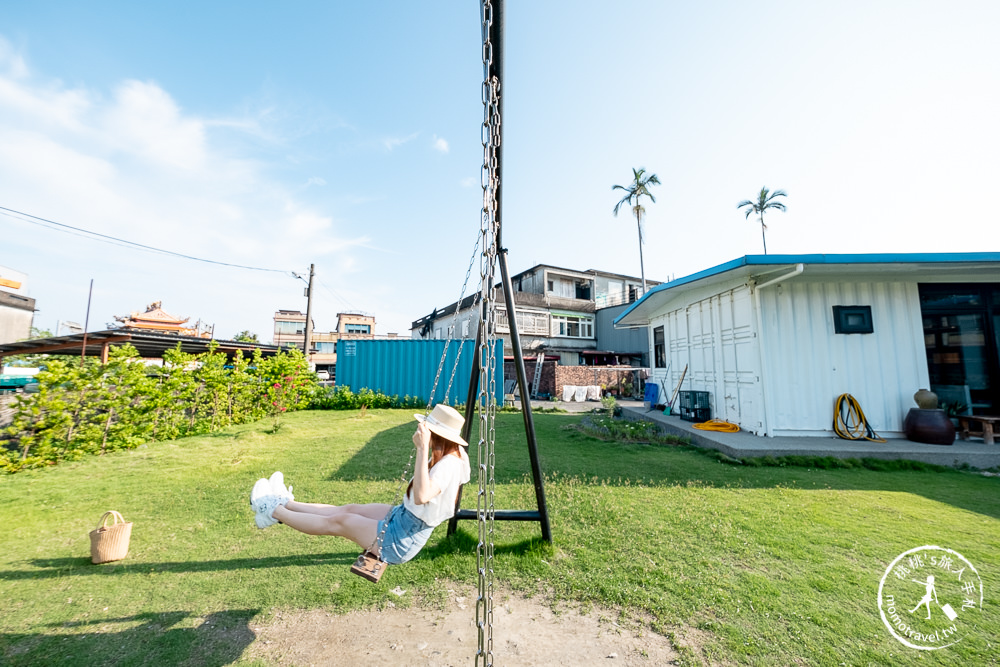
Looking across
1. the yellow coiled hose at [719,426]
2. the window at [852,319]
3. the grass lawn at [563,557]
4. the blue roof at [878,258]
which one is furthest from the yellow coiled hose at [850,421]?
the blue roof at [878,258]

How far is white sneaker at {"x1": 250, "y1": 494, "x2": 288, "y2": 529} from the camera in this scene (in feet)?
9.30

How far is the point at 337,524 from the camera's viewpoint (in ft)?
8.75

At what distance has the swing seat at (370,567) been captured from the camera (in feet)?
7.39

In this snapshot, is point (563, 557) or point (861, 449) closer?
point (563, 557)

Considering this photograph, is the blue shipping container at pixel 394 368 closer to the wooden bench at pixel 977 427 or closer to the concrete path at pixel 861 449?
the concrete path at pixel 861 449

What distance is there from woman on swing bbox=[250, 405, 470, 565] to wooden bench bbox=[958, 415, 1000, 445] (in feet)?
29.6

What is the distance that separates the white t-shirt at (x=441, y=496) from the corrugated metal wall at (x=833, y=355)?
22.6 feet

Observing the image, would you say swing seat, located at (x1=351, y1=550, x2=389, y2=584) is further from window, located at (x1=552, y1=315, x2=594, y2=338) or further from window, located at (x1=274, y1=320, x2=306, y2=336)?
window, located at (x1=274, y1=320, x2=306, y2=336)

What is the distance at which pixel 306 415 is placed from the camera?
37.6 ft

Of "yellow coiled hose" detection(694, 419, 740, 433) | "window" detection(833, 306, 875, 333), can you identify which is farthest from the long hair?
"window" detection(833, 306, 875, 333)

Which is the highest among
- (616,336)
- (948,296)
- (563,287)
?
(563,287)

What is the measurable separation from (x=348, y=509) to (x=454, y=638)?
1.09 metres

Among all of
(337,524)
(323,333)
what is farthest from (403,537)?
(323,333)

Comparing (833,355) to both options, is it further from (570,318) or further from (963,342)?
(570,318)
